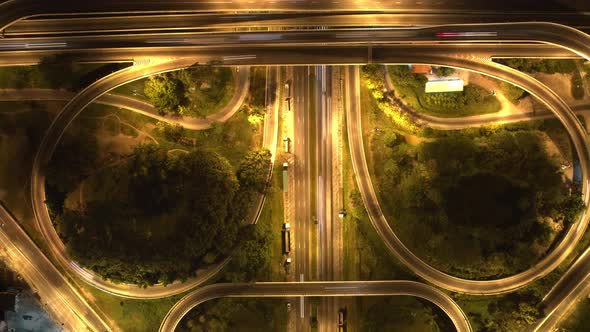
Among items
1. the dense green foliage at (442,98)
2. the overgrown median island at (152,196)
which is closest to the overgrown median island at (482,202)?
the dense green foliage at (442,98)

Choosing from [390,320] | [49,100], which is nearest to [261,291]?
[390,320]

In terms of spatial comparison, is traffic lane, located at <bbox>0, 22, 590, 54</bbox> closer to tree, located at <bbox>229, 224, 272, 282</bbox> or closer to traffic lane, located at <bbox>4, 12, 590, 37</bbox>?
traffic lane, located at <bbox>4, 12, 590, 37</bbox>

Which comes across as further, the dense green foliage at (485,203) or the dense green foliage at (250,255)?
the dense green foliage at (250,255)

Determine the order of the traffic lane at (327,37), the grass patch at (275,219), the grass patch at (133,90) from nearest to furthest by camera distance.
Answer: the traffic lane at (327,37) < the grass patch at (275,219) < the grass patch at (133,90)

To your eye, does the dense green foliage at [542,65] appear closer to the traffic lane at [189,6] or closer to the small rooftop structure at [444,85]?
the small rooftop structure at [444,85]

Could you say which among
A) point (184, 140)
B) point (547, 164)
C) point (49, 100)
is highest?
point (49, 100)

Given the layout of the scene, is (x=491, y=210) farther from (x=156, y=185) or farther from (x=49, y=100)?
(x=49, y=100)

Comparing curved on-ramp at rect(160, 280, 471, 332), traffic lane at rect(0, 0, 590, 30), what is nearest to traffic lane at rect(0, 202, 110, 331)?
curved on-ramp at rect(160, 280, 471, 332)
